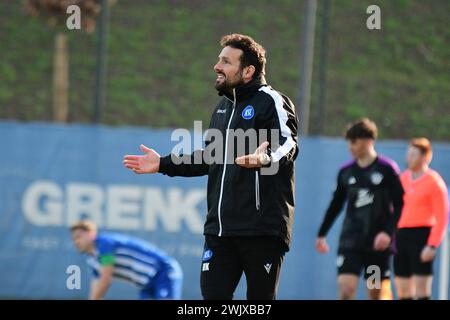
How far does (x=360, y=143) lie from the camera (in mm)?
9758

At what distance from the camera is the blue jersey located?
33.0ft

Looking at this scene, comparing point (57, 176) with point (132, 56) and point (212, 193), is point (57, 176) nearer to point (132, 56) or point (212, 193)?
point (132, 56)

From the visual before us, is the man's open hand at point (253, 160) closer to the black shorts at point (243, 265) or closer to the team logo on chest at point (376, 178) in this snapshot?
the black shorts at point (243, 265)

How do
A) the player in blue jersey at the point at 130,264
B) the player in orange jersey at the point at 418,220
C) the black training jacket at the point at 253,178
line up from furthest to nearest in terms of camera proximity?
the player in orange jersey at the point at 418,220 → the player in blue jersey at the point at 130,264 → the black training jacket at the point at 253,178

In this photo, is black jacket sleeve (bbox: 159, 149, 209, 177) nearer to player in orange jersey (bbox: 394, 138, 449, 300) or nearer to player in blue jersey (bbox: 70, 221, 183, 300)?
player in blue jersey (bbox: 70, 221, 183, 300)

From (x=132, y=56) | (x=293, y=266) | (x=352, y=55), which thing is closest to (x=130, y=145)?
(x=293, y=266)

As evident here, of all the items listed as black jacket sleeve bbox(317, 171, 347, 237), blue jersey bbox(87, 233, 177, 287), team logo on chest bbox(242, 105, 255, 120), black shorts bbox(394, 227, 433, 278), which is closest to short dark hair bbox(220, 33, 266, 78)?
team logo on chest bbox(242, 105, 255, 120)

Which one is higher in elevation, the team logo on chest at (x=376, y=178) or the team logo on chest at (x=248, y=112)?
the team logo on chest at (x=248, y=112)

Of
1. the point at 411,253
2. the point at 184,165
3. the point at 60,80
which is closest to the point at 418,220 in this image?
the point at 411,253

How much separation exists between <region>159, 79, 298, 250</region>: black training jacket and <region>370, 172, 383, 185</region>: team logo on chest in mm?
3598

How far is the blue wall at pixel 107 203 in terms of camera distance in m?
13.1

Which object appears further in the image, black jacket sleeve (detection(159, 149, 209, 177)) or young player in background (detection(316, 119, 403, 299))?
young player in background (detection(316, 119, 403, 299))

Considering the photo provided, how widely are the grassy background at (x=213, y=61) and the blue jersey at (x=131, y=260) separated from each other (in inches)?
230

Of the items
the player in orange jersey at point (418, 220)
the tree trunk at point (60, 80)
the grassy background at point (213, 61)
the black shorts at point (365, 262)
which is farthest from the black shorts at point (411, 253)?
the tree trunk at point (60, 80)
